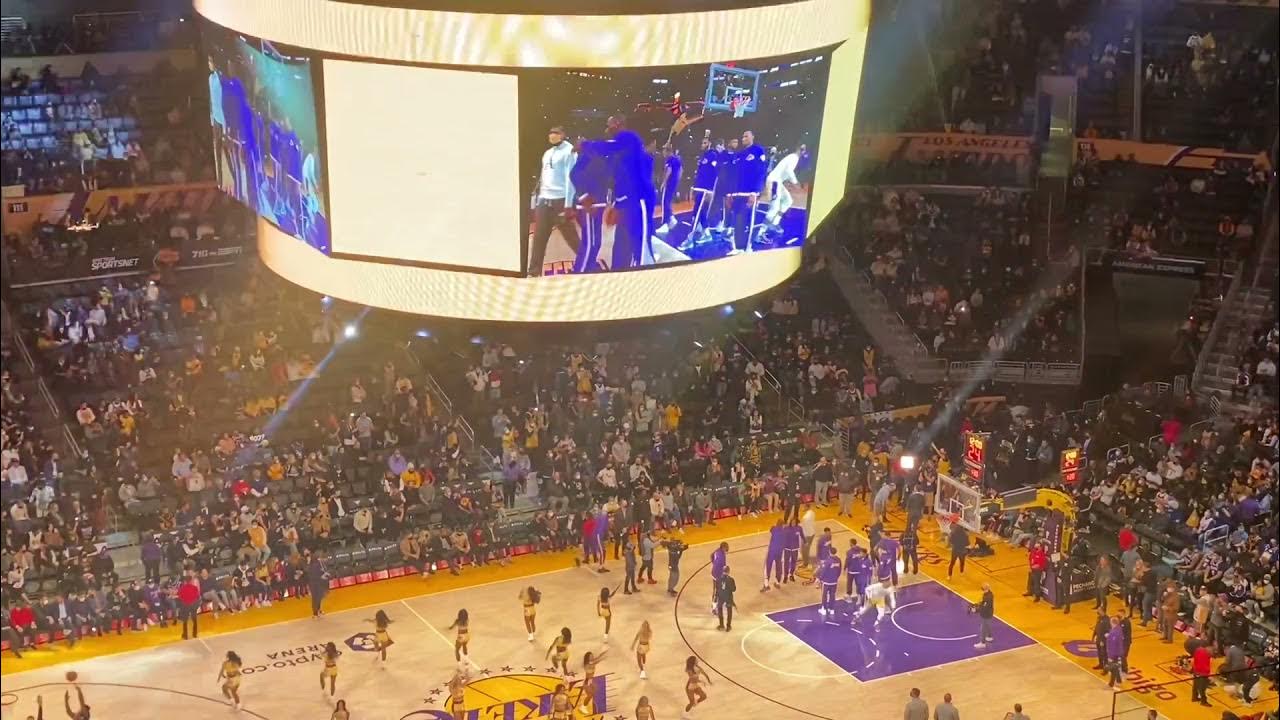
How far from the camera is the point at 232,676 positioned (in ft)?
82.0

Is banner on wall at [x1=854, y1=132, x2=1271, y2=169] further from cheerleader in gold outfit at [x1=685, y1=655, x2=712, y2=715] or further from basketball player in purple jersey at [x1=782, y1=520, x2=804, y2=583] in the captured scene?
cheerleader in gold outfit at [x1=685, y1=655, x2=712, y2=715]

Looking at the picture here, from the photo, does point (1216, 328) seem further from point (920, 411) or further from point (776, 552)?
point (776, 552)

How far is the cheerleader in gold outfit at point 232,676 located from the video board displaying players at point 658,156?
1108 centimetres

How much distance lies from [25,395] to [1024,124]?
21.7 meters

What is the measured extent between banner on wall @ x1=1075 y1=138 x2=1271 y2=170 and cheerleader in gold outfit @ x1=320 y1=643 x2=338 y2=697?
811 inches

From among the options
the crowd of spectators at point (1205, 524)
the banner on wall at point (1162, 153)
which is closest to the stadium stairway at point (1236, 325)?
the crowd of spectators at point (1205, 524)

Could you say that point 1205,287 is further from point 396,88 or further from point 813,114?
point 396,88

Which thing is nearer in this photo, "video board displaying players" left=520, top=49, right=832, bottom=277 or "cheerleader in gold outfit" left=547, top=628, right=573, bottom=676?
"video board displaying players" left=520, top=49, right=832, bottom=277

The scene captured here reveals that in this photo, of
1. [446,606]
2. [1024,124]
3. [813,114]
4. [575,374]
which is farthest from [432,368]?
[813,114]

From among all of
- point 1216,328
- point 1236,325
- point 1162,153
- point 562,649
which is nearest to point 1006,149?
point 1162,153

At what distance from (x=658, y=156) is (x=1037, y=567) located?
51.5 ft

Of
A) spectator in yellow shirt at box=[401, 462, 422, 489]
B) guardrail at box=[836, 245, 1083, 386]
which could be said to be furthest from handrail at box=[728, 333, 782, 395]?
spectator in yellow shirt at box=[401, 462, 422, 489]

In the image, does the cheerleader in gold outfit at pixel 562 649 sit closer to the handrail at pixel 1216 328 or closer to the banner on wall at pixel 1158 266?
the handrail at pixel 1216 328

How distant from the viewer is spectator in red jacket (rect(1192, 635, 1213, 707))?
25.9 meters
